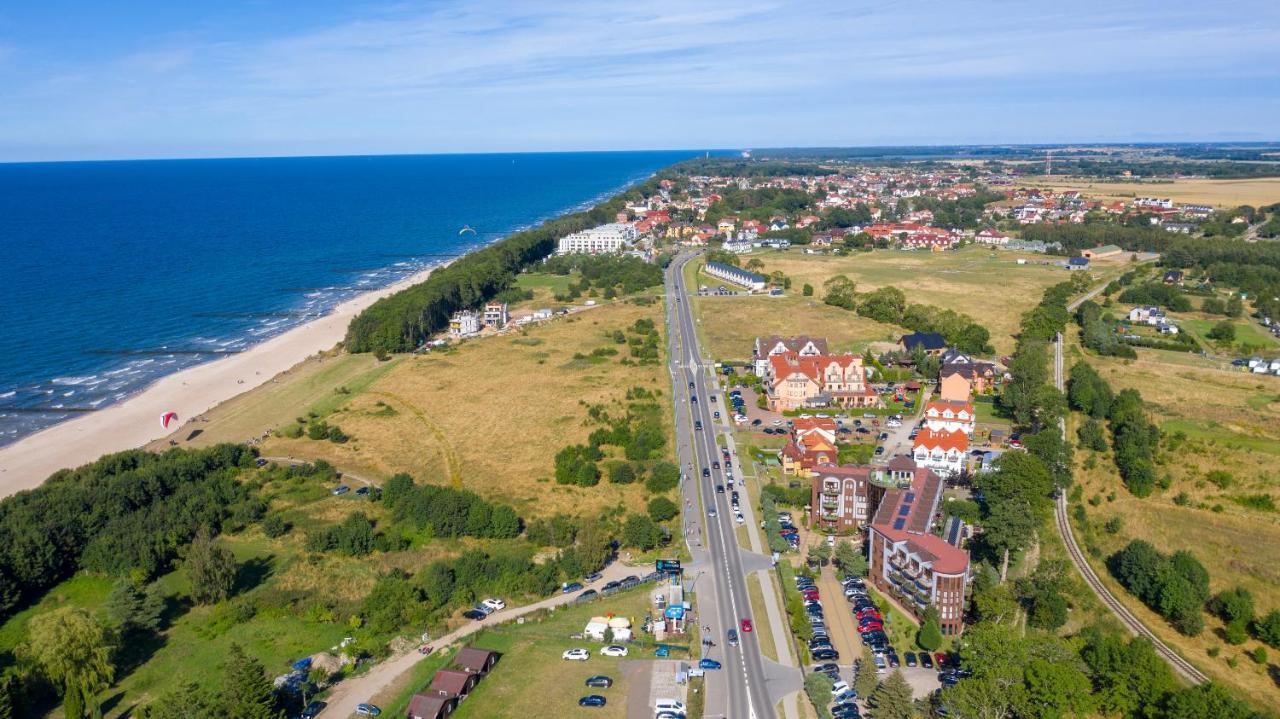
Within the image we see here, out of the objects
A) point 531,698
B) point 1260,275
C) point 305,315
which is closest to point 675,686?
point 531,698

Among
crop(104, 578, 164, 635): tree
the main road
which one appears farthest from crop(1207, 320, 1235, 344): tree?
crop(104, 578, 164, 635): tree

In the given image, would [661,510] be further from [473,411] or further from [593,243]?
[593,243]

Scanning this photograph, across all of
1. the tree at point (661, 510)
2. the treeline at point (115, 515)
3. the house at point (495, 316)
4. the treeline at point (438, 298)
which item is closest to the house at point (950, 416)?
the tree at point (661, 510)

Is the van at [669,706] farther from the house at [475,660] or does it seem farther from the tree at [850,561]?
the tree at [850,561]

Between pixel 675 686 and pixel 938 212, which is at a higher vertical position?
pixel 938 212

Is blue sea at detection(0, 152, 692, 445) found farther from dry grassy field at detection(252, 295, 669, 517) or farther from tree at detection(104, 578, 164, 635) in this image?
tree at detection(104, 578, 164, 635)

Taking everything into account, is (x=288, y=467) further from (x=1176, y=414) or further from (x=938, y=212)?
(x=938, y=212)

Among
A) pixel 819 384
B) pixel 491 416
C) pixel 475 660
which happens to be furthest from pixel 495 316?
pixel 475 660
